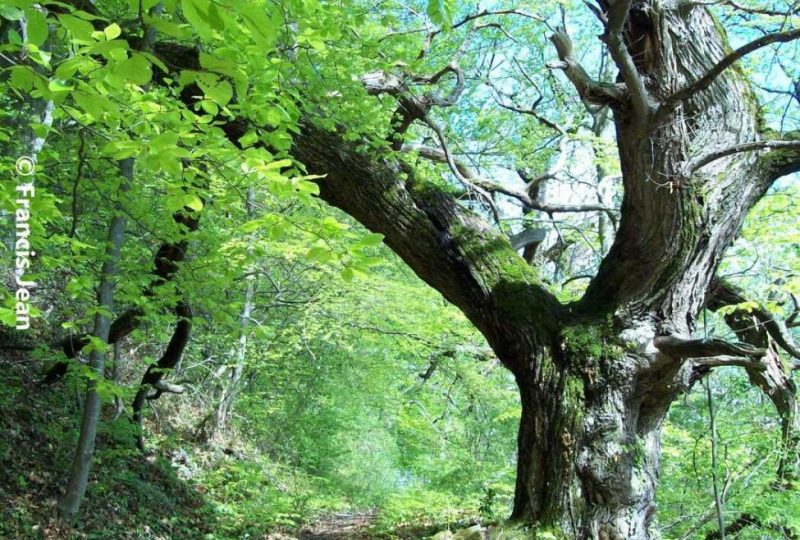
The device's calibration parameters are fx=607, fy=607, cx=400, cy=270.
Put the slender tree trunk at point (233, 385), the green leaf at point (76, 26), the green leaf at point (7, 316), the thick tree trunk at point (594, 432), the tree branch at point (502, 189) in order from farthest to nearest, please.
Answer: the slender tree trunk at point (233, 385) < the tree branch at point (502, 189) < the thick tree trunk at point (594, 432) < the green leaf at point (7, 316) < the green leaf at point (76, 26)

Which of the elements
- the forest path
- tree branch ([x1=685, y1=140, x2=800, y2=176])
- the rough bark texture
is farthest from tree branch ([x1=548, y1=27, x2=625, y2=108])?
the forest path

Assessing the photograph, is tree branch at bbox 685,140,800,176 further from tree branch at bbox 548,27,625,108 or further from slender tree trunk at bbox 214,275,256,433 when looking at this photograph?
slender tree trunk at bbox 214,275,256,433

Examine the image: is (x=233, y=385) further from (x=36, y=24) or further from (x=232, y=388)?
(x=36, y=24)

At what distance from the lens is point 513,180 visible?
9406mm

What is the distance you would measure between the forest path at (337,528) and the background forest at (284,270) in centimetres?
7

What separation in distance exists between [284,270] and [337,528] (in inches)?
175

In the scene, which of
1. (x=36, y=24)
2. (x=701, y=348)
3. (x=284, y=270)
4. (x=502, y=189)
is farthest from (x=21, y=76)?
(x=284, y=270)

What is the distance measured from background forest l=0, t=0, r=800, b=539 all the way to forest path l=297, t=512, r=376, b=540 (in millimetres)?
69

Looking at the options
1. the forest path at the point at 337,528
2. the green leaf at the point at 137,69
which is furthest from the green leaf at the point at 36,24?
the forest path at the point at 337,528

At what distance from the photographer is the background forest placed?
219 cm

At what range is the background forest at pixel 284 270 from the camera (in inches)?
86.3

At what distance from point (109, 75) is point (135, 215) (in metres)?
3.21

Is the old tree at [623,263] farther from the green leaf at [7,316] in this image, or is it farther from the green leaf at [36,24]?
the green leaf at [36,24]

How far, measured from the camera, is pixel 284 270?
10781 millimetres
